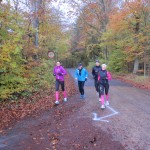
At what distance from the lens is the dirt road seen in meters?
5.82

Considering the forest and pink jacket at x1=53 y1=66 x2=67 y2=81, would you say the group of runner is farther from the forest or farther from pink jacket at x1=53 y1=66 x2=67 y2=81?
the forest

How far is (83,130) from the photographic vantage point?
272 inches

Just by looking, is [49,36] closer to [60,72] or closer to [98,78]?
[60,72]

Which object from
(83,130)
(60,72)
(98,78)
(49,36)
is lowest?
(83,130)

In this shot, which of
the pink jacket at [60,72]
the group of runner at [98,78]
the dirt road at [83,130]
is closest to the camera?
the dirt road at [83,130]

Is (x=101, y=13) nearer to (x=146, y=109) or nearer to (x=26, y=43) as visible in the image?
(x=26, y=43)

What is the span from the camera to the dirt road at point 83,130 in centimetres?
582

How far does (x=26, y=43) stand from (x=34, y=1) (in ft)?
18.9

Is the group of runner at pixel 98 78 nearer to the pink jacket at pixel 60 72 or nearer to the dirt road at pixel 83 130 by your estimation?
the pink jacket at pixel 60 72

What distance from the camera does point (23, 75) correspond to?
39.9 ft

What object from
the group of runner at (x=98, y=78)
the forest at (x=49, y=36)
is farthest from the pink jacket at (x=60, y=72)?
the forest at (x=49, y=36)

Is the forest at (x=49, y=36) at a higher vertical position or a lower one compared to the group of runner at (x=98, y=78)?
higher

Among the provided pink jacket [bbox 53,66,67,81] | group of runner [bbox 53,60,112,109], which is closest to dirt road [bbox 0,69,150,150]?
group of runner [bbox 53,60,112,109]

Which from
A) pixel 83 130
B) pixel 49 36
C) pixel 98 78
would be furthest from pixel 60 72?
pixel 49 36
